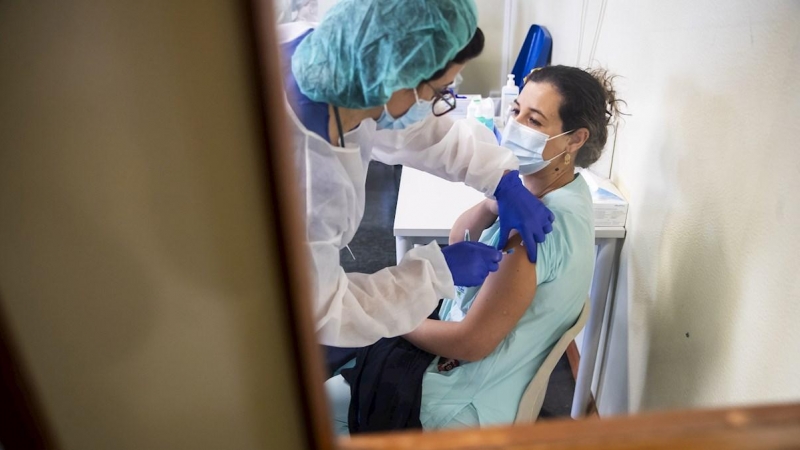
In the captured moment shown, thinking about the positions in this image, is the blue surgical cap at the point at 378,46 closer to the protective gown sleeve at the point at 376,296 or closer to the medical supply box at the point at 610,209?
the protective gown sleeve at the point at 376,296

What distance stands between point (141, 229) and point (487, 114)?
183cm

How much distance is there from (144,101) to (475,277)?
0.78 metres

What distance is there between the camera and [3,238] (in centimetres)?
37

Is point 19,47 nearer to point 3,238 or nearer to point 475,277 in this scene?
point 3,238

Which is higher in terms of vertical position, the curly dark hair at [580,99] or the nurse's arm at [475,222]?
the curly dark hair at [580,99]

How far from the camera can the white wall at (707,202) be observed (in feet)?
2.47

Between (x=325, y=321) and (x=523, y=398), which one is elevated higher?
(x=325, y=321)

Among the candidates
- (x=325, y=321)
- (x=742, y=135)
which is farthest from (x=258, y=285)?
(x=742, y=135)

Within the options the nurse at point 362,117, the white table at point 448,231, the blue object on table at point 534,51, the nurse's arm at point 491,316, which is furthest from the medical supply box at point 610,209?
the blue object on table at point 534,51

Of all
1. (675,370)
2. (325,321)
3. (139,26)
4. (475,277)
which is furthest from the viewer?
(675,370)

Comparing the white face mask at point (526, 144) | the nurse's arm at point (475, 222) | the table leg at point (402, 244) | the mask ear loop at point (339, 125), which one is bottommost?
the table leg at point (402, 244)

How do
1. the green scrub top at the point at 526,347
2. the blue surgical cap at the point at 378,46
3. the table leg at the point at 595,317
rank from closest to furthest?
the blue surgical cap at the point at 378,46, the green scrub top at the point at 526,347, the table leg at the point at 595,317

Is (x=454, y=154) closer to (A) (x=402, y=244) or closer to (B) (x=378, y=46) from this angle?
(A) (x=402, y=244)

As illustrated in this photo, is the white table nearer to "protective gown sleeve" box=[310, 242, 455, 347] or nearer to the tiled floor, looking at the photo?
the tiled floor
